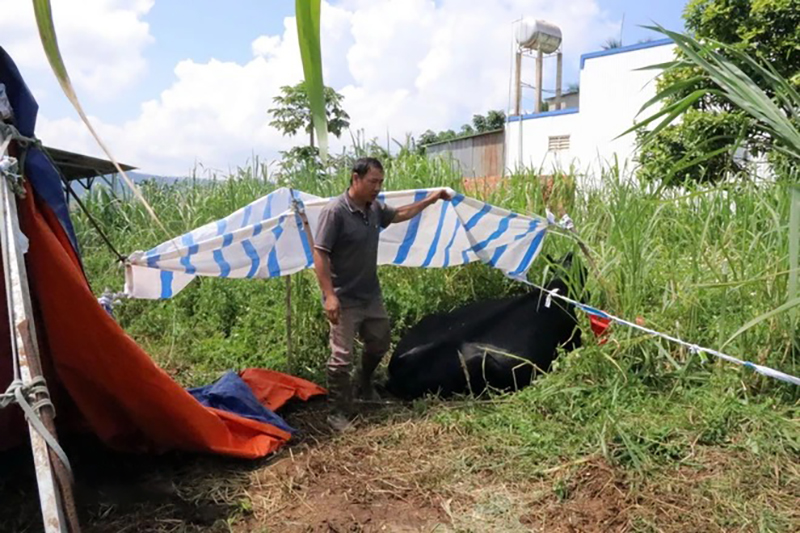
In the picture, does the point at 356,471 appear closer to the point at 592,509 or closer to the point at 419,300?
the point at 592,509

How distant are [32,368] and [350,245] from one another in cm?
225

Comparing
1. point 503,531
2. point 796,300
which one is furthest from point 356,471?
point 796,300

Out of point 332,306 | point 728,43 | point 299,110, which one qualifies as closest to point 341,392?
point 332,306

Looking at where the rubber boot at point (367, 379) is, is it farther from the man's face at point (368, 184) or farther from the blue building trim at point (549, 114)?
the blue building trim at point (549, 114)

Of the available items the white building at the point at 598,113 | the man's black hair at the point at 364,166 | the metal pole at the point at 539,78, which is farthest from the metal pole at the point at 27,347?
the metal pole at the point at 539,78

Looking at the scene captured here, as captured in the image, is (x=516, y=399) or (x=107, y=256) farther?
(x=107, y=256)

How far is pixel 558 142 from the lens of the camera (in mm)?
17062

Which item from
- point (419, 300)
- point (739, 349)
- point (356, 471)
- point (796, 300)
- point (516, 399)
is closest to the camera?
point (796, 300)

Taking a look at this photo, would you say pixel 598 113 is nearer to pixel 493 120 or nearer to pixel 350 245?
pixel 350 245

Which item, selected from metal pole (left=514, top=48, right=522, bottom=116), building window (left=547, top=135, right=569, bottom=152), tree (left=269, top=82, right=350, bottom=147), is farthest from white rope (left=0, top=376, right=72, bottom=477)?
metal pole (left=514, top=48, right=522, bottom=116)

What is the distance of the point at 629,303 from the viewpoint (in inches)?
142

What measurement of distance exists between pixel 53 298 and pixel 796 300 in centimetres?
240

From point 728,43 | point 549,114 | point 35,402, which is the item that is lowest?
point 35,402

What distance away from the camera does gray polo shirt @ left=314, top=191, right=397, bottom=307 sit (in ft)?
11.5
